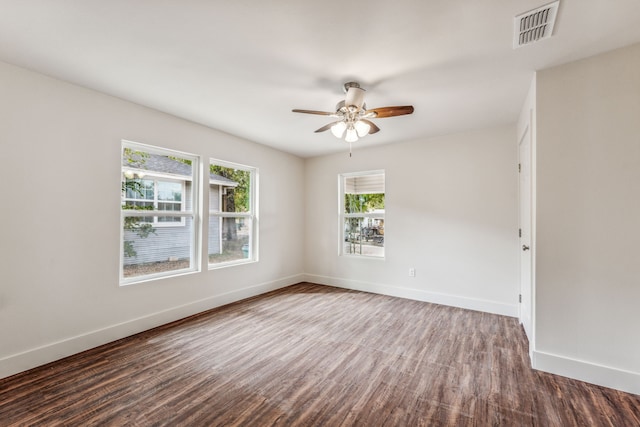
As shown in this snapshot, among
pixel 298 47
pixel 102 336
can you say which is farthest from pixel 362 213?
pixel 102 336

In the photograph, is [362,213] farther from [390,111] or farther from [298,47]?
[298,47]

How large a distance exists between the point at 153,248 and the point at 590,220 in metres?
4.25

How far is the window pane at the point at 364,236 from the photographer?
15.9 ft

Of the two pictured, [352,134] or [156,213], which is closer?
[352,134]

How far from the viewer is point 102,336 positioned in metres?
2.79

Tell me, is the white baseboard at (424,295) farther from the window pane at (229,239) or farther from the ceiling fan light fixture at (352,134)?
the ceiling fan light fixture at (352,134)

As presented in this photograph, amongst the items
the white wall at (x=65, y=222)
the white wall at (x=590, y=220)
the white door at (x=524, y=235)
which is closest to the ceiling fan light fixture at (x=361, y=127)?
the white wall at (x=590, y=220)

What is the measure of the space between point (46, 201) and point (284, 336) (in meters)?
2.55

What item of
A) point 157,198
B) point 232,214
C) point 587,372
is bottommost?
point 587,372

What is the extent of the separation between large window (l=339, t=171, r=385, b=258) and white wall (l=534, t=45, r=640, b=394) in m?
2.60

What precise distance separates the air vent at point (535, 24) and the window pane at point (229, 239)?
3.81m

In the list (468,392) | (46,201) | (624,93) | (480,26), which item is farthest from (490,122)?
(46,201)

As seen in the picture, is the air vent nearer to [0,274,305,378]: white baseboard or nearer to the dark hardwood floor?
the dark hardwood floor

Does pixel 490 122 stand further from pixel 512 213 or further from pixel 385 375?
pixel 385 375
